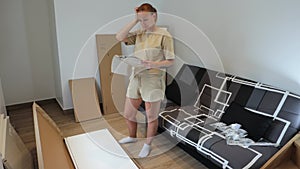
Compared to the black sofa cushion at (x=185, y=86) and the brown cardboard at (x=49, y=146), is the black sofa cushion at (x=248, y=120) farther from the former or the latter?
the brown cardboard at (x=49, y=146)

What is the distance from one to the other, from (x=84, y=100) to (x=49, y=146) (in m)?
1.52

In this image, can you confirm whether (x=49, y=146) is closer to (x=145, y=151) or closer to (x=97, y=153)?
(x=97, y=153)

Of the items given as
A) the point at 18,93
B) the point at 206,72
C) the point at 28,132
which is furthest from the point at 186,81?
the point at 18,93

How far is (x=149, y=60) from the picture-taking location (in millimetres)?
2174

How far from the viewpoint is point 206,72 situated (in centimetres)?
268

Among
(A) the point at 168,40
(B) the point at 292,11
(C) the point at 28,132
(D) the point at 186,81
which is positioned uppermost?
(B) the point at 292,11

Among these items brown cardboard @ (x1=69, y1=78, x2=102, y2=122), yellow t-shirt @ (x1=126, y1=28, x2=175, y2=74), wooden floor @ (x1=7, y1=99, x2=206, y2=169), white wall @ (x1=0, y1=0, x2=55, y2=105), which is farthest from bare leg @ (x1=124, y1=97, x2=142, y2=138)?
white wall @ (x1=0, y1=0, x2=55, y2=105)

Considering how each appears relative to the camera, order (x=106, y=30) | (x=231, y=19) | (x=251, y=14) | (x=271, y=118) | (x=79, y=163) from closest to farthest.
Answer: (x=79, y=163)
(x=271, y=118)
(x=251, y=14)
(x=231, y=19)
(x=106, y=30)

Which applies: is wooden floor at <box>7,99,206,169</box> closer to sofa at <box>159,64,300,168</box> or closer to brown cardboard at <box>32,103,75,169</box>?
sofa at <box>159,64,300,168</box>

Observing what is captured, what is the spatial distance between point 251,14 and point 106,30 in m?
1.75

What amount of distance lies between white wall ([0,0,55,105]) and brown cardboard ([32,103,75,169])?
1808mm

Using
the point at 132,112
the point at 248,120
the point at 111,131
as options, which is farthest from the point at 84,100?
the point at 248,120

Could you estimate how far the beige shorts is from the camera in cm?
223

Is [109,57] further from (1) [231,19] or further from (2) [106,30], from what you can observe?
(1) [231,19]
